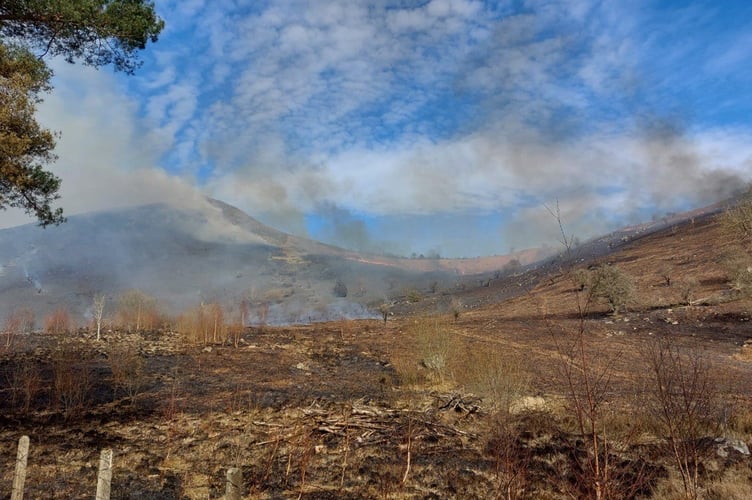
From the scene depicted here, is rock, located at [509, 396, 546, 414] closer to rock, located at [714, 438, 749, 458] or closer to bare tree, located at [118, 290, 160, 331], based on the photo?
rock, located at [714, 438, 749, 458]

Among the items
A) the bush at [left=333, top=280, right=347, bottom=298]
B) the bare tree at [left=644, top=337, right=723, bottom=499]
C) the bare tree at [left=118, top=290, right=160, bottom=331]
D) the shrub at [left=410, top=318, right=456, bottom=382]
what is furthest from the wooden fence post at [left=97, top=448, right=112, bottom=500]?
the bush at [left=333, top=280, right=347, bottom=298]

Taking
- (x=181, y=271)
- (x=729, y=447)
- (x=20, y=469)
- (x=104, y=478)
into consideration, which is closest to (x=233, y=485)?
(x=104, y=478)

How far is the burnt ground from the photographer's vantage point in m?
4.92

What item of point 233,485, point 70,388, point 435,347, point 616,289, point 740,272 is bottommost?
point 233,485

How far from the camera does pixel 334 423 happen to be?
23.3 ft

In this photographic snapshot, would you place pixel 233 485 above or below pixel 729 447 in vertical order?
above

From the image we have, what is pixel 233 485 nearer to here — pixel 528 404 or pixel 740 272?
pixel 528 404

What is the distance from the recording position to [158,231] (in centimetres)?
9219

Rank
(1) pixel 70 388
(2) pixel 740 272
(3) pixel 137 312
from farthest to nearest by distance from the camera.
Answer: (2) pixel 740 272 < (3) pixel 137 312 < (1) pixel 70 388

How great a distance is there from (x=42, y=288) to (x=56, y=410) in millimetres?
61981

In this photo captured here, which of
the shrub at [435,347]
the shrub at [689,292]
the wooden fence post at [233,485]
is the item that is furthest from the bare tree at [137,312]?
the shrub at [689,292]

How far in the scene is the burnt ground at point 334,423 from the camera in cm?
492

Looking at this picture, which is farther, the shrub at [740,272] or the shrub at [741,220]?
the shrub at [740,272]

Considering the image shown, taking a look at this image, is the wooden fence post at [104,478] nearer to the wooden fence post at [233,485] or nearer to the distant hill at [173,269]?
the wooden fence post at [233,485]
